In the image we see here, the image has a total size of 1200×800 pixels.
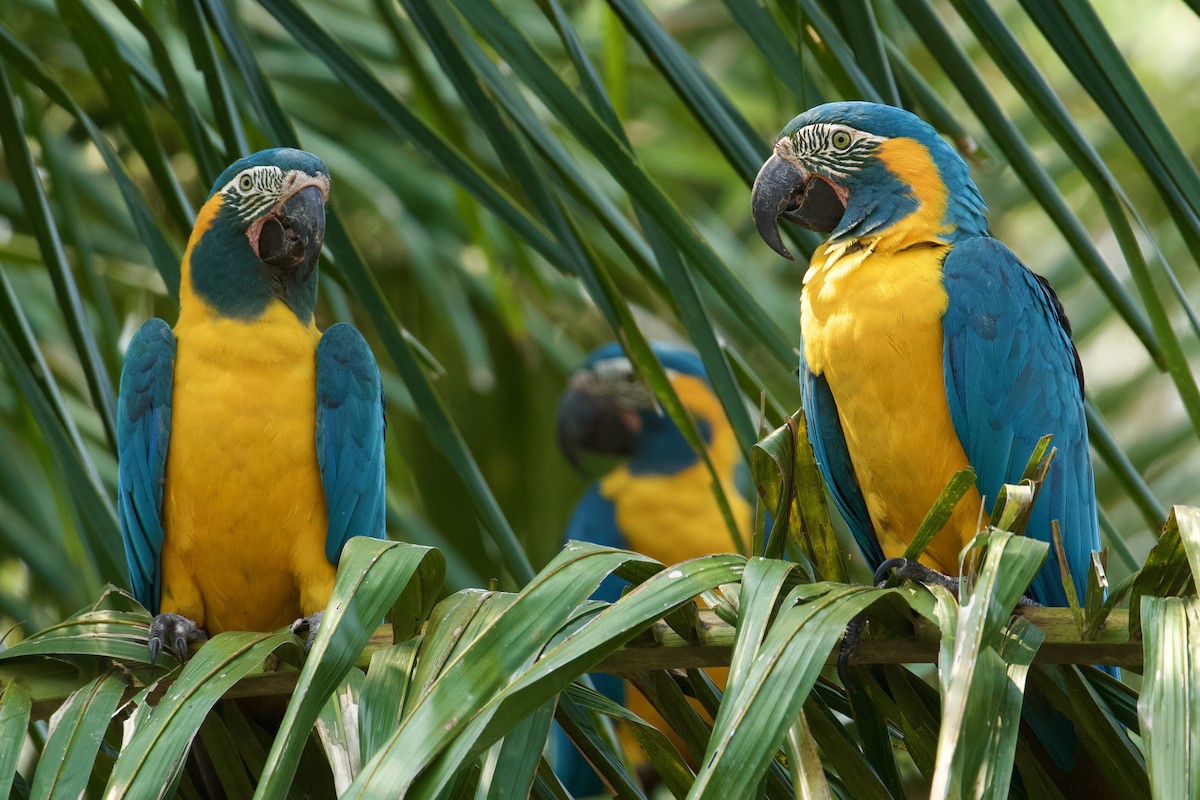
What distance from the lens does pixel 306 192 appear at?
1.89m

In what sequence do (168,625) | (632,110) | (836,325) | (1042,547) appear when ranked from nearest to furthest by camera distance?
1. (1042,547)
2. (168,625)
3. (836,325)
4. (632,110)

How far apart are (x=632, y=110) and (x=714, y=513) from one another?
1464mm

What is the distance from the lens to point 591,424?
3861 mm

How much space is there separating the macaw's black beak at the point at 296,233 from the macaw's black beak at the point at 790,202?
650 millimetres

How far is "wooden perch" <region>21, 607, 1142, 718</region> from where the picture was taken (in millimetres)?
1215

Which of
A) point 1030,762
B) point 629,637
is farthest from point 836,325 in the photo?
point 629,637

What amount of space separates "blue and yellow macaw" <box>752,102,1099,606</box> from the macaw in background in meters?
1.47

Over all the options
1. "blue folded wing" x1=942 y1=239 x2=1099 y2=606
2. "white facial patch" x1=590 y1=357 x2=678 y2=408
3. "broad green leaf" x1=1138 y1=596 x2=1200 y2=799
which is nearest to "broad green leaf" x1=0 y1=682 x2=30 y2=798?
"broad green leaf" x1=1138 y1=596 x2=1200 y2=799

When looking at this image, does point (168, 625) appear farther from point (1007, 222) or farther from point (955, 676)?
point (1007, 222)

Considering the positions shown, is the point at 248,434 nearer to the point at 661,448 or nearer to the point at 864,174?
the point at 864,174

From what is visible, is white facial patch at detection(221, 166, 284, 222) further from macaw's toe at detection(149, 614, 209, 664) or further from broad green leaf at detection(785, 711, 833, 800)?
broad green leaf at detection(785, 711, 833, 800)

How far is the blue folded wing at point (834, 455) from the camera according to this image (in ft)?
6.45

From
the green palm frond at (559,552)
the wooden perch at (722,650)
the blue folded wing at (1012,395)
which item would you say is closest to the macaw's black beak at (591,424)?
the green palm frond at (559,552)

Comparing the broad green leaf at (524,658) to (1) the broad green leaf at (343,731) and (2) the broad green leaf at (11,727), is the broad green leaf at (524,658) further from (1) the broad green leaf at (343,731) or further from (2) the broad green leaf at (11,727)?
(2) the broad green leaf at (11,727)
